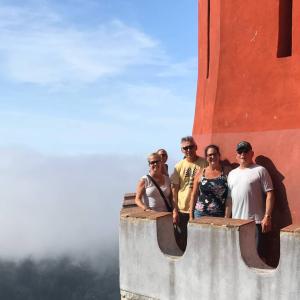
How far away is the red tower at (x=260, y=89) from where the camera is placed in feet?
17.6

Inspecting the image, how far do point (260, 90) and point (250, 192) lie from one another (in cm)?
116

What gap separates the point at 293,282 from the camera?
4219 millimetres

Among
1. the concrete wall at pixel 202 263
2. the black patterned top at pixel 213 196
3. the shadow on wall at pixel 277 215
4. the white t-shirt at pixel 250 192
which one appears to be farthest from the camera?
the black patterned top at pixel 213 196

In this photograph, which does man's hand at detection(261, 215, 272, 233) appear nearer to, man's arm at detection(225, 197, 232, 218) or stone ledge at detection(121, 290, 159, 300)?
man's arm at detection(225, 197, 232, 218)

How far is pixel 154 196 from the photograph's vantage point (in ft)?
20.2

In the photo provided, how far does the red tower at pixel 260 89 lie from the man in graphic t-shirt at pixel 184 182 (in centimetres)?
28

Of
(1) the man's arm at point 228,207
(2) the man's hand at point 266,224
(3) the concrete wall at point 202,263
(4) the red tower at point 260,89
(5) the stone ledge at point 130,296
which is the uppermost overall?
(4) the red tower at point 260,89

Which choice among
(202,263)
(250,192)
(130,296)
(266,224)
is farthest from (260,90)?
(130,296)

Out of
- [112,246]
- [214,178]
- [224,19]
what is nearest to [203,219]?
[214,178]

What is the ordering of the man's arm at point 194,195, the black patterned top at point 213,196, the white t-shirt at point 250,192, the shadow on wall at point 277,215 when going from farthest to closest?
the man's arm at point 194,195 → the black patterned top at point 213,196 → the shadow on wall at point 277,215 → the white t-shirt at point 250,192

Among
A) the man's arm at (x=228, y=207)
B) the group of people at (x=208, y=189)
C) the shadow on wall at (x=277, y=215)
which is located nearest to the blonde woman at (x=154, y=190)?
the group of people at (x=208, y=189)

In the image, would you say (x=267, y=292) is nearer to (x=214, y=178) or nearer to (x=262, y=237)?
(x=262, y=237)

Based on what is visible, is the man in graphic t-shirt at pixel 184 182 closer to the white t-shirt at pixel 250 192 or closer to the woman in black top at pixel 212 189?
the woman in black top at pixel 212 189

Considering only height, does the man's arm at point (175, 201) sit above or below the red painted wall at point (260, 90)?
below
